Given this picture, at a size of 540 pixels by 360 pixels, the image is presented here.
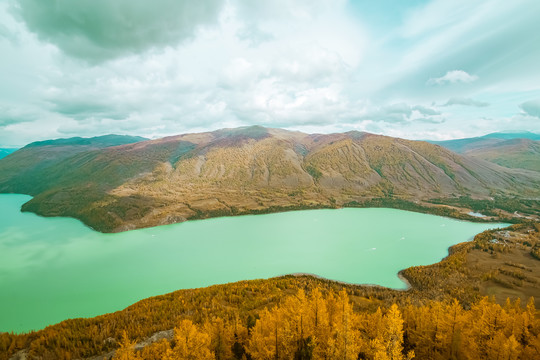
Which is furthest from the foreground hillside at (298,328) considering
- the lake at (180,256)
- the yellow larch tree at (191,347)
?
the lake at (180,256)

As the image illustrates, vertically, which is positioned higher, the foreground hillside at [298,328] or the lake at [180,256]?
the foreground hillside at [298,328]

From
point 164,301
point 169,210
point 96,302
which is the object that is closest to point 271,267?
point 164,301

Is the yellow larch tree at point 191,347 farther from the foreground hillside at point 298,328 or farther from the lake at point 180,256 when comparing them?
the lake at point 180,256

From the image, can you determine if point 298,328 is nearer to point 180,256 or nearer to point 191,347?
point 191,347

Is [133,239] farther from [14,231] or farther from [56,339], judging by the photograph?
[56,339]

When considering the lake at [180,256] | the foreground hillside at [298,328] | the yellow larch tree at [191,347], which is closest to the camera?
the yellow larch tree at [191,347]

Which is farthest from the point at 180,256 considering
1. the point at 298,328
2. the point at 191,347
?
the point at 298,328
